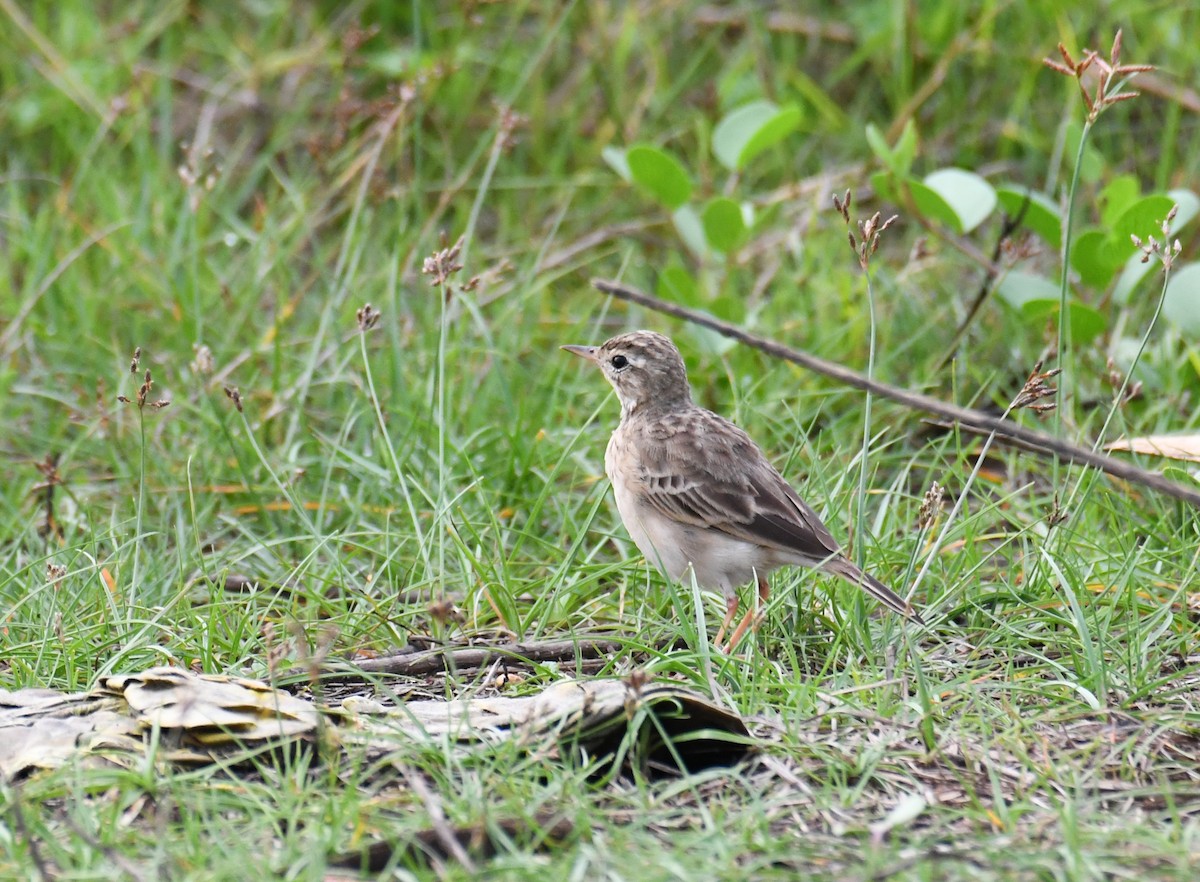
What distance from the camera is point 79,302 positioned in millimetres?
7234

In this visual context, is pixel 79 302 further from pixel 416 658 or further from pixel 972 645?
pixel 972 645

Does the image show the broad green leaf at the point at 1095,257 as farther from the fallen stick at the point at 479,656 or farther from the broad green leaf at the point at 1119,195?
the fallen stick at the point at 479,656

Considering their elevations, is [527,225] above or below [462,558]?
above

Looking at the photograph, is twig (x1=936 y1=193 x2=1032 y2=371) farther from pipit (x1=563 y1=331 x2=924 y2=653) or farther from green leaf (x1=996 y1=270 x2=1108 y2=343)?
pipit (x1=563 y1=331 x2=924 y2=653)

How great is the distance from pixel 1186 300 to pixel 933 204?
114 cm

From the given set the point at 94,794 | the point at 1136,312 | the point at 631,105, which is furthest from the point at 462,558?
the point at 631,105

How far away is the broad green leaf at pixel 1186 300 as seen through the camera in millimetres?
6305

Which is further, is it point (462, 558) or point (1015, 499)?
point (1015, 499)

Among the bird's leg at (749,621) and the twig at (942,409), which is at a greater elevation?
the twig at (942,409)

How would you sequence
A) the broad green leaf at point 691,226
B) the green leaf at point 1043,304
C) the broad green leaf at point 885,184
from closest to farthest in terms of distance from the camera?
1. the green leaf at point 1043,304
2. the broad green leaf at point 885,184
3. the broad green leaf at point 691,226

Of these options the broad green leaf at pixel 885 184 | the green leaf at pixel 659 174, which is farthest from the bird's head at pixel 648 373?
the broad green leaf at pixel 885 184

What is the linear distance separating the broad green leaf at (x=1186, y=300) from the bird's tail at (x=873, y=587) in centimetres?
237

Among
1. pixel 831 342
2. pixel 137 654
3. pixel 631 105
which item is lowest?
pixel 137 654

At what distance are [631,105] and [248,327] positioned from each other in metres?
3.12
